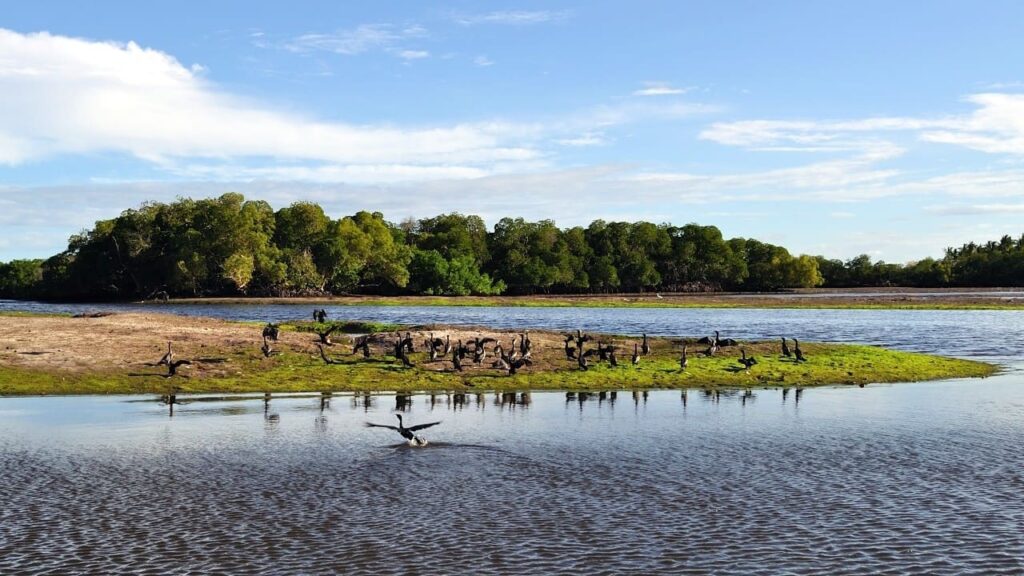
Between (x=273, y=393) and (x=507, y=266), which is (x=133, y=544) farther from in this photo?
(x=507, y=266)

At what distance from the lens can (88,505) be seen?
17.4 m

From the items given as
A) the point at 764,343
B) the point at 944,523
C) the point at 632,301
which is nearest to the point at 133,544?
the point at 944,523

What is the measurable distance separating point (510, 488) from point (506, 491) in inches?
10.4

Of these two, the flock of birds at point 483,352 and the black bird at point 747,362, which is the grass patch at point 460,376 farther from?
the flock of birds at point 483,352

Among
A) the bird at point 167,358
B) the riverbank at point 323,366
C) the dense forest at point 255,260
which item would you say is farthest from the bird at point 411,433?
the dense forest at point 255,260

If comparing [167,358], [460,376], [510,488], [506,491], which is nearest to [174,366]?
[167,358]

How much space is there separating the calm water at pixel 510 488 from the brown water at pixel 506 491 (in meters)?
0.06

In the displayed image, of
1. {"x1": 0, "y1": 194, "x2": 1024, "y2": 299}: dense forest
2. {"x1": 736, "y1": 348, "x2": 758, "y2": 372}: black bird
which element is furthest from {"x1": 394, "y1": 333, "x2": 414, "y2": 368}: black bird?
{"x1": 0, "y1": 194, "x2": 1024, "y2": 299}: dense forest

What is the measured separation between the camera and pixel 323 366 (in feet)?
123

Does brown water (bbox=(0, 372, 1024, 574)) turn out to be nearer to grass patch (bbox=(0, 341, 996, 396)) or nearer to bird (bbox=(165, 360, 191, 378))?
grass patch (bbox=(0, 341, 996, 396))

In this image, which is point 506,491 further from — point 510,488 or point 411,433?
point 411,433

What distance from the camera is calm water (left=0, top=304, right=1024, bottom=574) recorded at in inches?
577

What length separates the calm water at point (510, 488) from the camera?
1466 centimetres

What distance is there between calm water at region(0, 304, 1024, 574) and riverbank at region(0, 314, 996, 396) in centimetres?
302
